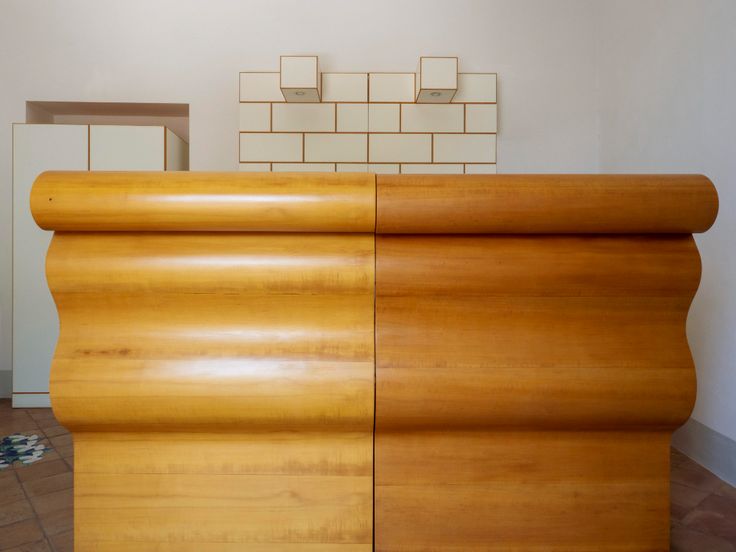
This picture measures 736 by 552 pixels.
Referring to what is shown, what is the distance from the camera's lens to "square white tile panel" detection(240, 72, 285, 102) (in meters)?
2.75

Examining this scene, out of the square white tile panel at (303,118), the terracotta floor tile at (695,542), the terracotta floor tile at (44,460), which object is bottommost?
the terracotta floor tile at (44,460)

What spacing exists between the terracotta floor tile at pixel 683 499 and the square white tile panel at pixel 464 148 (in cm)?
190

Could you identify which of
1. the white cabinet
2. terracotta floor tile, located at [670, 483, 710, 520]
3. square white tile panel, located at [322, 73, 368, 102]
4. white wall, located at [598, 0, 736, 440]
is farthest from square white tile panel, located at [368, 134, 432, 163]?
terracotta floor tile, located at [670, 483, 710, 520]

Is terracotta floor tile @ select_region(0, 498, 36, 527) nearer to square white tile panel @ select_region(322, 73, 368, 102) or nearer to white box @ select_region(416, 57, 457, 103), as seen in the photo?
square white tile panel @ select_region(322, 73, 368, 102)

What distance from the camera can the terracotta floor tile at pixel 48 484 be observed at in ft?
4.91

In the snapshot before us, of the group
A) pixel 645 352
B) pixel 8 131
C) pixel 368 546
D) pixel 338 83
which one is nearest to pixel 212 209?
pixel 368 546

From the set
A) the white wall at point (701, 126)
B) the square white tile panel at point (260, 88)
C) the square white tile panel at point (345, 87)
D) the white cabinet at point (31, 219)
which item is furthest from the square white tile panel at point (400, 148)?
the white cabinet at point (31, 219)

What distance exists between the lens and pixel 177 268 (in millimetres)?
942

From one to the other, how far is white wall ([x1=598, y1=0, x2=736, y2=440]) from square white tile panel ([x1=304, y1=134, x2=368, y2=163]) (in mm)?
1446

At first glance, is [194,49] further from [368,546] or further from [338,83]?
[368,546]

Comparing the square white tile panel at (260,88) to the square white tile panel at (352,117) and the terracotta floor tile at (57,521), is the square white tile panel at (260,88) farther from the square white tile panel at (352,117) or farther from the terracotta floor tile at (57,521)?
the terracotta floor tile at (57,521)

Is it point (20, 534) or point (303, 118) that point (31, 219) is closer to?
point (303, 118)

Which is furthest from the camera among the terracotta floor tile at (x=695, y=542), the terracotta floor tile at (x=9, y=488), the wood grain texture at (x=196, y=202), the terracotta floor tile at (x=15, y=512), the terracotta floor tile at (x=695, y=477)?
the terracotta floor tile at (x=695, y=477)

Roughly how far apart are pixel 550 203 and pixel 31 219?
2617mm
